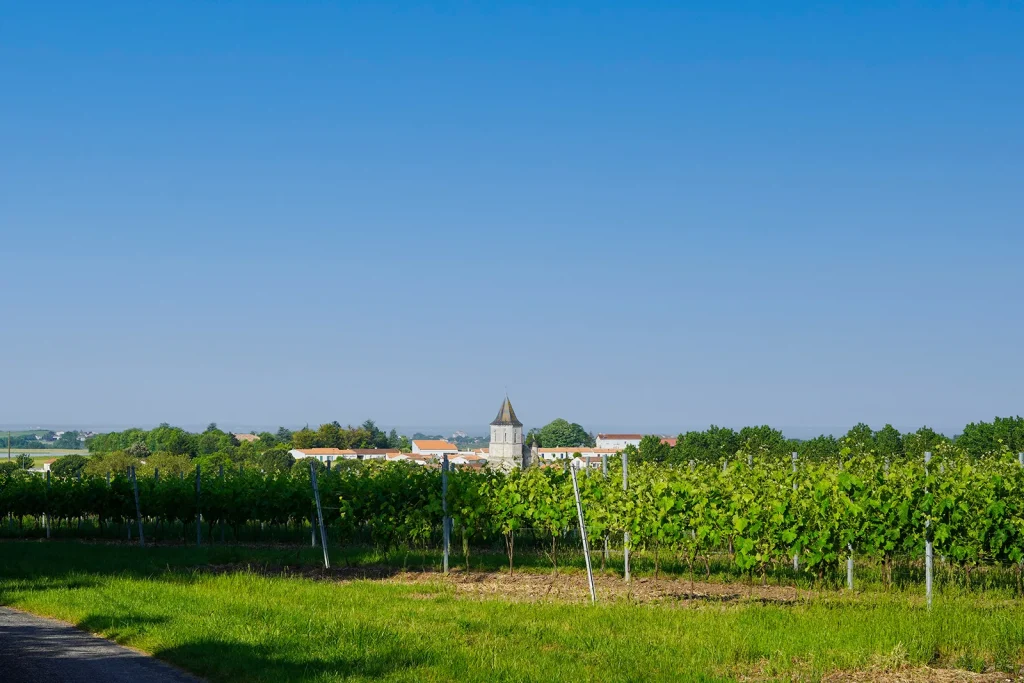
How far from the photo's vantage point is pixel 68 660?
8.69 metres

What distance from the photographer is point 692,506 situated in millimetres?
13680

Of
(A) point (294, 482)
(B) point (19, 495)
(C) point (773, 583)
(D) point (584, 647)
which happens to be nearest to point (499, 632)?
(D) point (584, 647)

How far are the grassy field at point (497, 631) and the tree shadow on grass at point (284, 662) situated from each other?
0.02 m

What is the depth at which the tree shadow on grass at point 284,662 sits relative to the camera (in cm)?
791

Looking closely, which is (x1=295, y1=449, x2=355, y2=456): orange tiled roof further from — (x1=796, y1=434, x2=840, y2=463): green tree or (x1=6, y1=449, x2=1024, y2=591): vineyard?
(x1=6, y1=449, x2=1024, y2=591): vineyard

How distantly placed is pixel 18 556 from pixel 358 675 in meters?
12.4

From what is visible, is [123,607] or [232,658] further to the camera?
[123,607]

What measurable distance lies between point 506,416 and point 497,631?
133044mm

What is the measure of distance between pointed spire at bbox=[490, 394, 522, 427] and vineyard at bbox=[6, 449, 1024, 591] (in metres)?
120

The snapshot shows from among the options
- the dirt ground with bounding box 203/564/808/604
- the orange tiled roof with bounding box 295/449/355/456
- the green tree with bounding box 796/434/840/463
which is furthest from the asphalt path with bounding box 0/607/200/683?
the orange tiled roof with bounding box 295/449/355/456

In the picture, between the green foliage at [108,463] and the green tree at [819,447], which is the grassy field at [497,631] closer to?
the green tree at [819,447]

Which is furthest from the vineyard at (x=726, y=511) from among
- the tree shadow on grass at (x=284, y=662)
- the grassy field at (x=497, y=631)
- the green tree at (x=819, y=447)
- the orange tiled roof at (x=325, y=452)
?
the orange tiled roof at (x=325, y=452)

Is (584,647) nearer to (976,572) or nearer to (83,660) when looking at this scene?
(83,660)

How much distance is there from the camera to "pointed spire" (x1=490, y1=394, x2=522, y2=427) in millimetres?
141625
